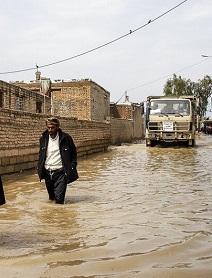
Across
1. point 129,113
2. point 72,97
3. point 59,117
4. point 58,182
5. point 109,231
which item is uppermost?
point 72,97

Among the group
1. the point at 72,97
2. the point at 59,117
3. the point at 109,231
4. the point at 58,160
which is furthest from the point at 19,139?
the point at 72,97

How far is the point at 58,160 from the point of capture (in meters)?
6.71

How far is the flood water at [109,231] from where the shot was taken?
12.1ft

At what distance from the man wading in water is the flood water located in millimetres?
339

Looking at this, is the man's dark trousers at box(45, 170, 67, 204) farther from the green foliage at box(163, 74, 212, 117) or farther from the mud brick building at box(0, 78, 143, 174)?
the green foliage at box(163, 74, 212, 117)

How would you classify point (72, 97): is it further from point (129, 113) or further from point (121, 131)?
point (129, 113)

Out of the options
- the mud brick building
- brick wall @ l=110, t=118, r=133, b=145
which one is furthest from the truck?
brick wall @ l=110, t=118, r=133, b=145

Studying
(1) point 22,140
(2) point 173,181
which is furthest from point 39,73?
(2) point 173,181

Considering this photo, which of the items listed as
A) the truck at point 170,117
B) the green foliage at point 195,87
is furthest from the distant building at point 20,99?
the green foliage at point 195,87

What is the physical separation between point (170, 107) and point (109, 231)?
59.4 ft

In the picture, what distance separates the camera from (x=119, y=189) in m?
8.49

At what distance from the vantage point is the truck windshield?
2261 cm

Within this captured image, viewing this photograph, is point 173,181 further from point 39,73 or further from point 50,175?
point 39,73

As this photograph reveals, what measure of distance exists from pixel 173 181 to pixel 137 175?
1458 millimetres
